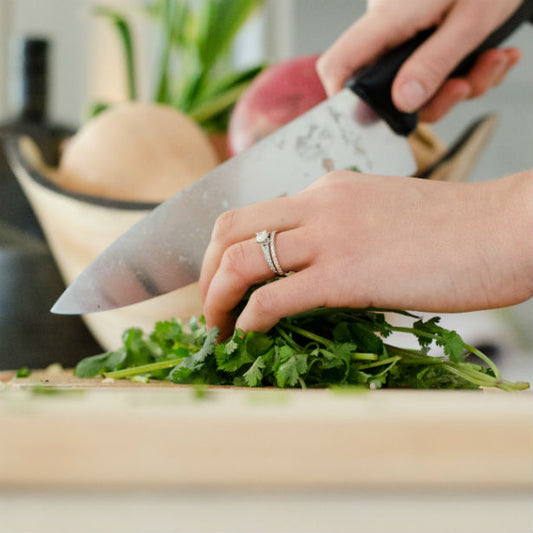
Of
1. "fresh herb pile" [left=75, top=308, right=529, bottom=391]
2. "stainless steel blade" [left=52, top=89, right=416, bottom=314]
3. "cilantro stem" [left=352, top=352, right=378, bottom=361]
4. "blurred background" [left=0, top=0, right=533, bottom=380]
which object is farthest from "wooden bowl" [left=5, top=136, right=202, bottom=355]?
"blurred background" [left=0, top=0, right=533, bottom=380]

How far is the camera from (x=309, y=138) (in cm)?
78

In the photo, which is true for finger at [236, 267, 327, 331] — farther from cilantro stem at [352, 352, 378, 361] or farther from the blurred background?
the blurred background

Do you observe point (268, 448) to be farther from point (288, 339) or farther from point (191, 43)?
point (191, 43)

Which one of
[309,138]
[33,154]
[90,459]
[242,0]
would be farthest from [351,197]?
[242,0]

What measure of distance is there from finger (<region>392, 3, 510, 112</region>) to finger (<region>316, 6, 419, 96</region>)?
4 cm

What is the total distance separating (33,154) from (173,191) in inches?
10.5

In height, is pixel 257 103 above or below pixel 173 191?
above

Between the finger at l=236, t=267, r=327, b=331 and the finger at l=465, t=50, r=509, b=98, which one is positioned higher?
the finger at l=465, t=50, r=509, b=98

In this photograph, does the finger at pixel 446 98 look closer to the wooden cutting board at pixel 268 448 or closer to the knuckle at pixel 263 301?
the knuckle at pixel 263 301

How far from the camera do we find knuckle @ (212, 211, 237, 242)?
1.97 feet

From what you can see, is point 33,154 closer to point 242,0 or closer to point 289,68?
point 289,68

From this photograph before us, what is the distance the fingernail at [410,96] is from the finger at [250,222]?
296 millimetres

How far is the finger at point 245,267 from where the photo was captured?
0.57 metres

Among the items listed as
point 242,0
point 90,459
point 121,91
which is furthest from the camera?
point 121,91
